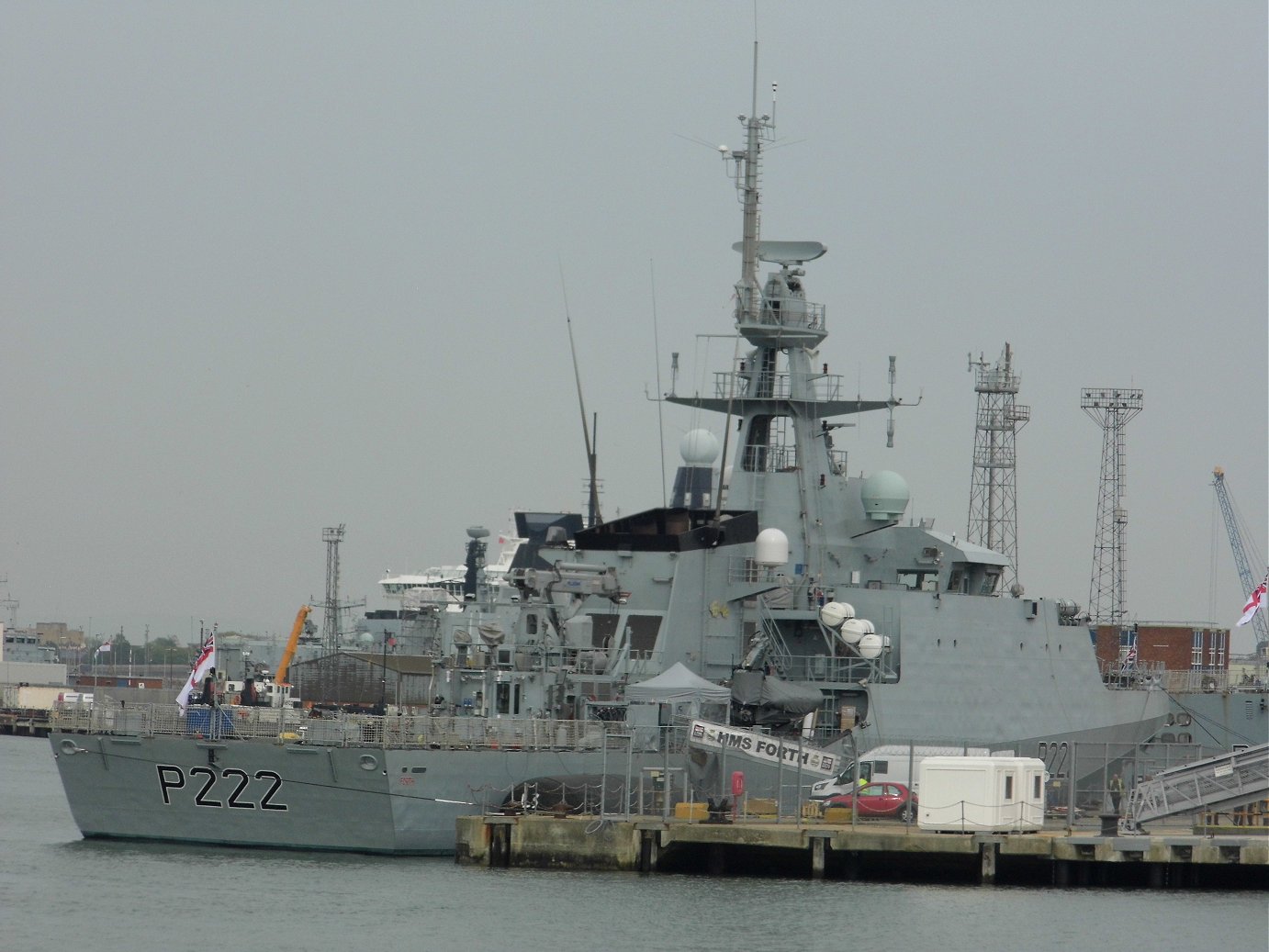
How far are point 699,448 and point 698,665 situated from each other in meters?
6.94

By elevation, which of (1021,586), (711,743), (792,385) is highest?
(792,385)

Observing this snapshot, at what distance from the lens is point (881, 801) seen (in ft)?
100

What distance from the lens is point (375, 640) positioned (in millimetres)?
96375

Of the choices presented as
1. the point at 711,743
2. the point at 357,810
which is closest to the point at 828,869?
the point at 711,743

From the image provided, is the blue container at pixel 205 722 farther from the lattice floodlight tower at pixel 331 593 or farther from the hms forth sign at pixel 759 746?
the lattice floodlight tower at pixel 331 593

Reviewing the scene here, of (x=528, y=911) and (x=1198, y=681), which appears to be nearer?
(x=528, y=911)

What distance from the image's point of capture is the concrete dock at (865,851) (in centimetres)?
2750

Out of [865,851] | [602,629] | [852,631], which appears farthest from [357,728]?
[852,631]

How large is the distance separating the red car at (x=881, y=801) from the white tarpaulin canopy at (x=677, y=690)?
291 centimetres

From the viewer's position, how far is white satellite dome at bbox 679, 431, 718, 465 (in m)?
40.3

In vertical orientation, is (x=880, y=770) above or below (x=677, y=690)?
below

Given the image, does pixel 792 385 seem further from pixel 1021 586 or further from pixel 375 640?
pixel 375 640

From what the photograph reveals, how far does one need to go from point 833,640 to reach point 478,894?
9.99m

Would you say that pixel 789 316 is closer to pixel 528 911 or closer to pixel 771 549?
pixel 771 549
